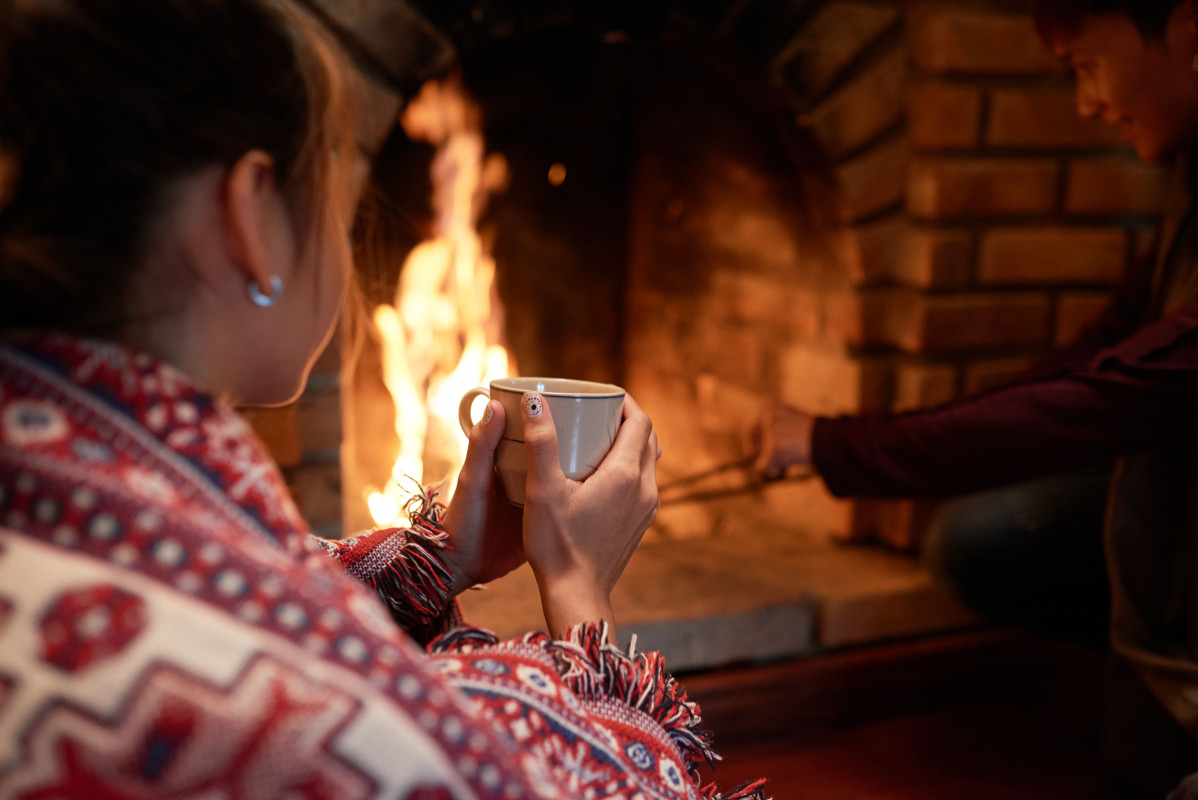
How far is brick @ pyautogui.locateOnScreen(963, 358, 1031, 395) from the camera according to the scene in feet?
4.93

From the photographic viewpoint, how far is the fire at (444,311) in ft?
5.20

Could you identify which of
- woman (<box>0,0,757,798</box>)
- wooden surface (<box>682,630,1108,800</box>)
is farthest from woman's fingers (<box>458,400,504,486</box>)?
wooden surface (<box>682,630,1108,800</box>)

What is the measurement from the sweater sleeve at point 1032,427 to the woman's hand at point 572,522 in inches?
18.9

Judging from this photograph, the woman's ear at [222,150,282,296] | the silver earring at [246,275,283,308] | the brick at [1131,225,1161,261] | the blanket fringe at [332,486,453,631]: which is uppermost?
the brick at [1131,225,1161,261]

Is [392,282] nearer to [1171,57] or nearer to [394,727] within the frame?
[1171,57]

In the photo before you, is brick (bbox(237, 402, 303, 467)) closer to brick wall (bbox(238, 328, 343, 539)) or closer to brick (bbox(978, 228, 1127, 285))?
brick wall (bbox(238, 328, 343, 539))

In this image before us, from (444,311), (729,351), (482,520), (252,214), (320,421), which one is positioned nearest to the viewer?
(252,214)

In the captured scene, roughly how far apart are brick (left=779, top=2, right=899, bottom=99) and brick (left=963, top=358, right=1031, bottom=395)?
1.63 feet

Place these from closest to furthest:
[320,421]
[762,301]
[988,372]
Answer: [320,421] < [988,372] < [762,301]

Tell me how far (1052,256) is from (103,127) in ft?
4.60

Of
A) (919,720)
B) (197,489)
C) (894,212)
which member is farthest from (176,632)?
(894,212)

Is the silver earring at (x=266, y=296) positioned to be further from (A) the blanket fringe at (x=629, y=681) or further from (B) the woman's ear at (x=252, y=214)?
(A) the blanket fringe at (x=629, y=681)

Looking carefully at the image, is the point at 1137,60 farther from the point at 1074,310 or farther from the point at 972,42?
the point at 1074,310

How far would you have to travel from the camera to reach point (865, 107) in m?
1.40
